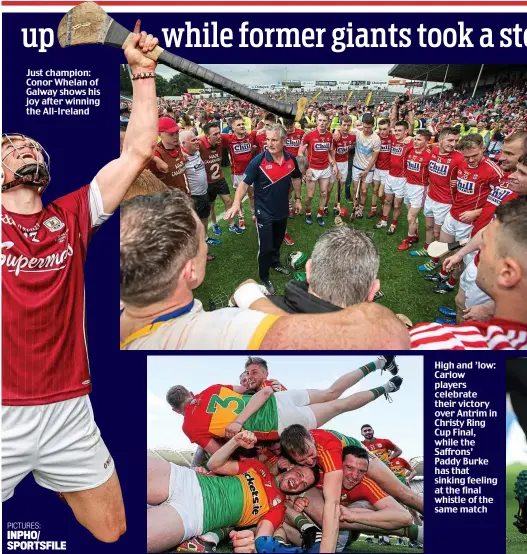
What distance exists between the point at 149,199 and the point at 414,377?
5.86ft

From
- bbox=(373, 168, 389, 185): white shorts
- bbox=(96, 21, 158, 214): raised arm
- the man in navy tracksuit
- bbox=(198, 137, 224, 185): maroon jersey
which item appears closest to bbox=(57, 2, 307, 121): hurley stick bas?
bbox=(96, 21, 158, 214): raised arm

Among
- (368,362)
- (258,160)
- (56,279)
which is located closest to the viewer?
(56,279)

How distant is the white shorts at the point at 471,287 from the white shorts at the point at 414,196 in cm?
82

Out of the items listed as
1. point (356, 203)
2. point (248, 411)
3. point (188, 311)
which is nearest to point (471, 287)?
point (356, 203)

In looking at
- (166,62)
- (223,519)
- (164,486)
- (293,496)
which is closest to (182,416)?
(164,486)

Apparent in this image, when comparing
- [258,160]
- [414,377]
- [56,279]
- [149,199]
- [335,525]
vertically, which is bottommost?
[335,525]

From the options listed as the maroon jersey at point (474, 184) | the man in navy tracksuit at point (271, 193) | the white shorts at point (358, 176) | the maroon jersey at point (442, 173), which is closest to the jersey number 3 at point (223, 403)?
the man in navy tracksuit at point (271, 193)

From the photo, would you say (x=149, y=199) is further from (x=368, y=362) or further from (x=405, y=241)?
(x=405, y=241)

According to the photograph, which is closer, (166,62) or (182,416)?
(166,62)

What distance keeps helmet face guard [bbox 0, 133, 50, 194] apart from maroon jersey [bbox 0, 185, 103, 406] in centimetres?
14

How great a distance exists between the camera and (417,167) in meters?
4.10

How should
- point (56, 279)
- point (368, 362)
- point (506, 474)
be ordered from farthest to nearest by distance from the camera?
point (506, 474) < point (368, 362) < point (56, 279)

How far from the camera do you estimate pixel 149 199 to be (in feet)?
7.55

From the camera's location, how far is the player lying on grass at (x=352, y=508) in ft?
8.23
